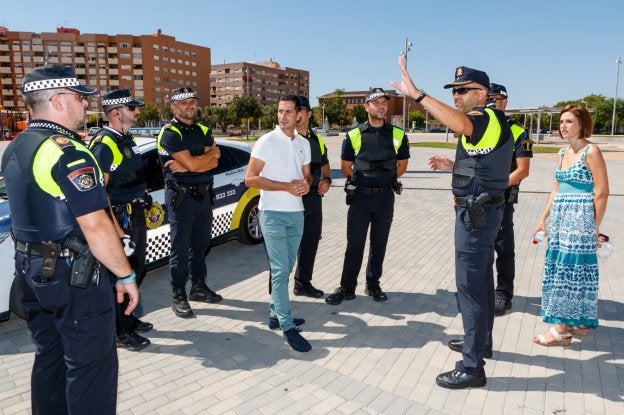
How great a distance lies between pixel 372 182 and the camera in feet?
15.1

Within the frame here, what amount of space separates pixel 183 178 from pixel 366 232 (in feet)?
6.55

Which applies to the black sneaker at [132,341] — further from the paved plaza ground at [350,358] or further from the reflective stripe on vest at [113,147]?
the reflective stripe on vest at [113,147]

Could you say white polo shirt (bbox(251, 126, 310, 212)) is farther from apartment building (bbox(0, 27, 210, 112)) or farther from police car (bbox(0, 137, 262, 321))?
apartment building (bbox(0, 27, 210, 112))

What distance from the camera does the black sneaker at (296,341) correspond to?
3.70 metres

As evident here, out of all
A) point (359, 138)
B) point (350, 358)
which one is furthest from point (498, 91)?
point (350, 358)

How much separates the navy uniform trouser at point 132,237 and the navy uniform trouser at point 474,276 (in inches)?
104

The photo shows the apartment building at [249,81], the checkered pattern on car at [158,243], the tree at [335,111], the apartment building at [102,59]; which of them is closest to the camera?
the checkered pattern on car at [158,243]

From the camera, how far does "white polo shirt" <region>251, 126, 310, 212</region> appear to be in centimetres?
375

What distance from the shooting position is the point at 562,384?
10.5 feet

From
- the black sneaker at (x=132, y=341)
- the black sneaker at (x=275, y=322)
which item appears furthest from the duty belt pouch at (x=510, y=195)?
the black sneaker at (x=132, y=341)

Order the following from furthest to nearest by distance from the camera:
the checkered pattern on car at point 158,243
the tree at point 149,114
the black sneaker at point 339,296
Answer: the tree at point 149,114 → the checkered pattern on car at point 158,243 → the black sneaker at point 339,296

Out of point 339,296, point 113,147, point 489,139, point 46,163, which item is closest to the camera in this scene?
point 46,163

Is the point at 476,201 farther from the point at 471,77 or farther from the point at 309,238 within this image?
the point at 309,238

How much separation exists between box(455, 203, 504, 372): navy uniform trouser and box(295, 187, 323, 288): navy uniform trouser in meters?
1.94
